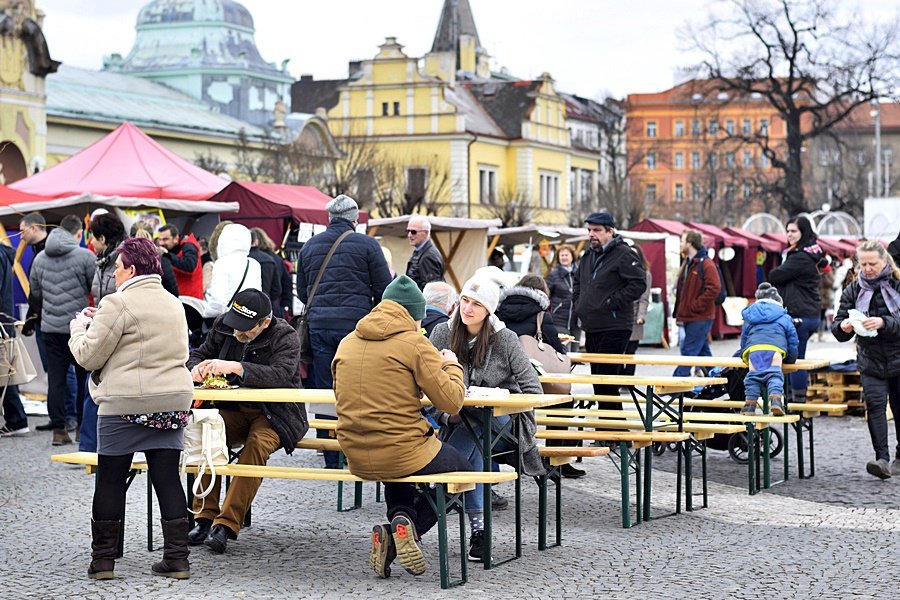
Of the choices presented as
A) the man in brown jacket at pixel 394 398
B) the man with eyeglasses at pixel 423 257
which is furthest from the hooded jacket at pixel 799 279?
the man in brown jacket at pixel 394 398

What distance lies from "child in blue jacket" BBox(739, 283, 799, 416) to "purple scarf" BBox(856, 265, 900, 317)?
2.10 ft

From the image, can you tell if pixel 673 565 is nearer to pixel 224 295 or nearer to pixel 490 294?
pixel 490 294

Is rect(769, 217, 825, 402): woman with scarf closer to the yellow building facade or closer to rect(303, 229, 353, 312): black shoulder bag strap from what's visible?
rect(303, 229, 353, 312): black shoulder bag strap

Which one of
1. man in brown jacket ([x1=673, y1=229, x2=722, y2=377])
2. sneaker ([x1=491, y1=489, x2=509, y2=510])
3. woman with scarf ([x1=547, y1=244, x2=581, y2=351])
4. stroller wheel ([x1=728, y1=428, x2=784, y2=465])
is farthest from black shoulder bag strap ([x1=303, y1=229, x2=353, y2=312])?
woman with scarf ([x1=547, y1=244, x2=581, y2=351])

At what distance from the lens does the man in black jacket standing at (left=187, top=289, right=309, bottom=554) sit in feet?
26.8

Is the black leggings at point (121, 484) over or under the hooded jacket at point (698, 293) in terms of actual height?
under

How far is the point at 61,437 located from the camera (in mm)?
12828

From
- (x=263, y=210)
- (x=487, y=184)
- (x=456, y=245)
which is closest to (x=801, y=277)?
(x=263, y=210)

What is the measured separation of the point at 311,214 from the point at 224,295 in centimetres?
828

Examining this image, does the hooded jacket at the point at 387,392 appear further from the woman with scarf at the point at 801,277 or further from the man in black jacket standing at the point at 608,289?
the woman with scarf at the point at 801,277

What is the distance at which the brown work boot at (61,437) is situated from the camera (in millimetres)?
12808

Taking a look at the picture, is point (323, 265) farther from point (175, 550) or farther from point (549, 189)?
point (549, 189)

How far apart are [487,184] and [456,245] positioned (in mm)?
55387

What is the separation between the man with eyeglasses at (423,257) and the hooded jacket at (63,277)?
2787 millimetres
